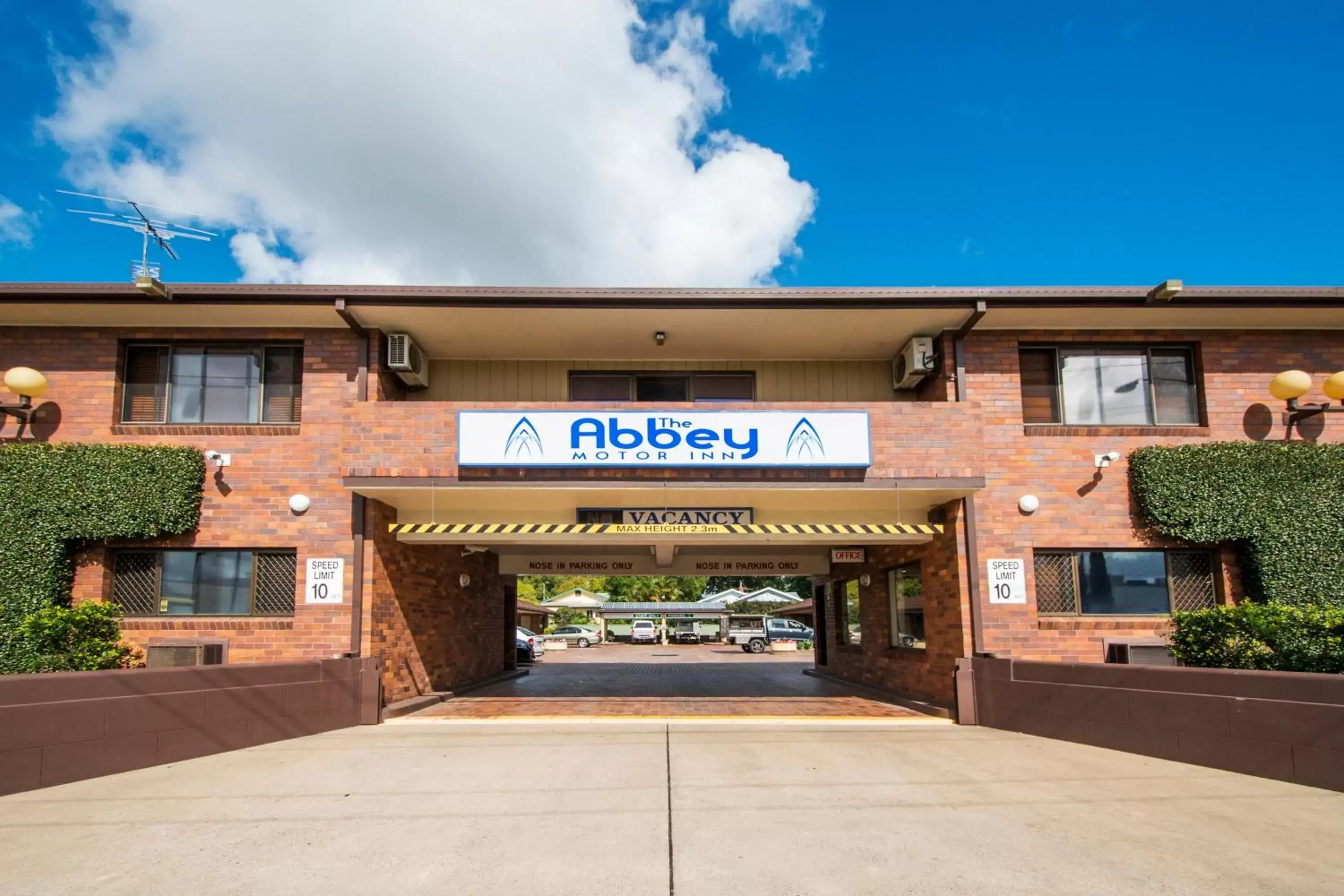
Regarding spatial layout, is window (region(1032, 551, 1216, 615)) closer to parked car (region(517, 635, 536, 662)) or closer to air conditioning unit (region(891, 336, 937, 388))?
air conditioning unit (region(891, 336, 937, 388))

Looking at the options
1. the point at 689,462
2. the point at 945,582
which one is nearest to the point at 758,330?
the point at 689,462

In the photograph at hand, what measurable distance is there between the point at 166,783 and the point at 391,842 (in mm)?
3187

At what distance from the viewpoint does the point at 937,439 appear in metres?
11.7

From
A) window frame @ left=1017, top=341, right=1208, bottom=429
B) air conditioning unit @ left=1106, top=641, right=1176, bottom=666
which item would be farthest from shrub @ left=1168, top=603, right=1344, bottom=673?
window frame @ left=1017, top=341, right=1208, bottom=429

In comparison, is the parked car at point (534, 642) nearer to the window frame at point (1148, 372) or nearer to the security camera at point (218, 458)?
the security camera at point (218, 458)

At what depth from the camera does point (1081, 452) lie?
39.7 ft

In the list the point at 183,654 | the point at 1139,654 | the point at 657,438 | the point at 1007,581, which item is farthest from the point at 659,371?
the point at 1139,654

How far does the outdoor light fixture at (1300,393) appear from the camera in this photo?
11.9 meters

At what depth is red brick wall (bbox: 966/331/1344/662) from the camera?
11.7 metres

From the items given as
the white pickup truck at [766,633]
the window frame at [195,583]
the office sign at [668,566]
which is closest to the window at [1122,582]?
the office sign at [668,566]

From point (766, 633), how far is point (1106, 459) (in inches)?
1157

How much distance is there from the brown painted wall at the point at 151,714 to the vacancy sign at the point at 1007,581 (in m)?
8.36

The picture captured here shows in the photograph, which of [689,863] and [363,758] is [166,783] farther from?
[689,863]

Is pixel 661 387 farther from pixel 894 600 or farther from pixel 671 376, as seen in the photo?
pixel 894 600
